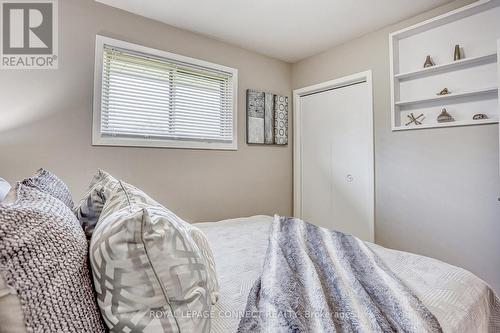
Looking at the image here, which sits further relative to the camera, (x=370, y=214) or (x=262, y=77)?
(x=262, y=77)

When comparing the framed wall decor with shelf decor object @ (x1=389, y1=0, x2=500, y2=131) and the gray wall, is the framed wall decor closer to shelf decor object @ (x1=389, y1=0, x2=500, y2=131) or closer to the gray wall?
the gray wall

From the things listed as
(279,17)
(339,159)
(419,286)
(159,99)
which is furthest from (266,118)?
(419,286)

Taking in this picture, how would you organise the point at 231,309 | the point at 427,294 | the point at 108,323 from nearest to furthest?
the point at 108,323
the point at 231,309
the point at 427,294

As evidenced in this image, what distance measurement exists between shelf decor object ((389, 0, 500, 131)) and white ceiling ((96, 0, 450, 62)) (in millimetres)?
232

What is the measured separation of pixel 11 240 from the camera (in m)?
0.51

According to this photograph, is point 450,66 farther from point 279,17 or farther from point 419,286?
point 419,286

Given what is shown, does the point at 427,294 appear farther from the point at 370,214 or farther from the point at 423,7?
the point at 423,7

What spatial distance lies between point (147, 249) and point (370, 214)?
2.59m

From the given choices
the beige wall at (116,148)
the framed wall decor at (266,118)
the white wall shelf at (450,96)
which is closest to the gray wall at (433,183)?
the white wall shelf at (450,96)

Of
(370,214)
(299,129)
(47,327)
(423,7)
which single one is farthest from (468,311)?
(299,129)

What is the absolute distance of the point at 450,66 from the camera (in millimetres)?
2201

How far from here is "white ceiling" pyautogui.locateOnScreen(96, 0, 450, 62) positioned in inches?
86.2

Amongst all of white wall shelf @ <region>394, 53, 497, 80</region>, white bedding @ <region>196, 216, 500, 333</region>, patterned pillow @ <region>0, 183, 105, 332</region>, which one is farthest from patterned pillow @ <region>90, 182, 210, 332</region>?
white wall shelf @ <region>394, 53, 497, 80</region>

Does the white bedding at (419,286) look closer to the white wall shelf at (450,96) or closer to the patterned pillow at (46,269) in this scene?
the patterned pillow at (46,269)
